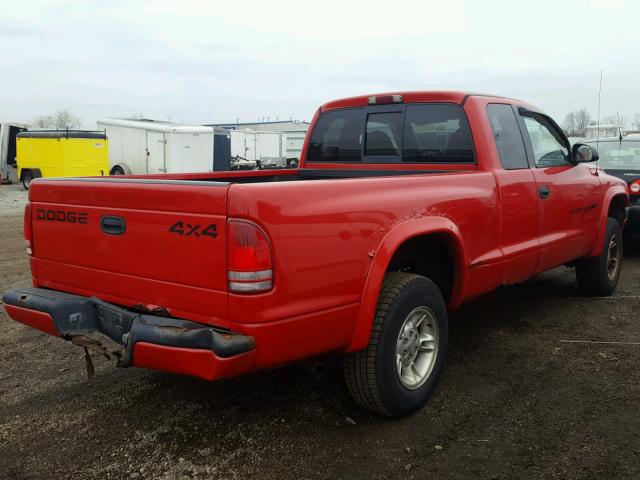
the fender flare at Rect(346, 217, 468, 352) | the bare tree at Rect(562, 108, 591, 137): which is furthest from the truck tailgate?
the bare tree at Rect(562, 108, 591, 137)

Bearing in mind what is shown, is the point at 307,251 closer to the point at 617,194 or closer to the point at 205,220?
the point at 205,220

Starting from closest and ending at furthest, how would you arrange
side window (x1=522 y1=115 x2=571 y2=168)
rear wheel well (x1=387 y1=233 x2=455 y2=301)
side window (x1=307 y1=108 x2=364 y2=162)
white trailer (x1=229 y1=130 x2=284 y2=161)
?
rear wheel well (x1=387 y1=233 x2=455 y2=301), side window (x1=522 y1=115 x2=571 y2=168), side window (x1=307 y1=108 x2=364 y2=162), white trailer (x1=229 y1=130 x2=284 y2=161)

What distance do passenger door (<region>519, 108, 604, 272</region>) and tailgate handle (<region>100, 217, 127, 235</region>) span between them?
304 centimetres

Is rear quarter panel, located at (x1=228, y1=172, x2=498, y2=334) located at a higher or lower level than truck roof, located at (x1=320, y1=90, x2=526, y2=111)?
lower

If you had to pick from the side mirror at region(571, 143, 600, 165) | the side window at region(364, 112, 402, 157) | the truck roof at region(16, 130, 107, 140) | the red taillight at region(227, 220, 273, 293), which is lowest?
the red taillight at region(227, 220, 273, 293)

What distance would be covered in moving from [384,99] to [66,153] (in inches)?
739

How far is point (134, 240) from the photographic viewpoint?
2834mm

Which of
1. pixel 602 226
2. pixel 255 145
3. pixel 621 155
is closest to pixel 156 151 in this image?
pixel 255 145

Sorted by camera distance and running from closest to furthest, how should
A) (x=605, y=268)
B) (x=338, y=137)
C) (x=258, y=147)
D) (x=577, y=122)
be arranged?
(x=338, y=137), (x=605, y=268), (x=577, y=122), (x=258, y=147)

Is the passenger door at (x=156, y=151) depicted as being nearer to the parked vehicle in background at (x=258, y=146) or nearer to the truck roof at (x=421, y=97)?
the parked vehicle in background at (x=258, y=146)

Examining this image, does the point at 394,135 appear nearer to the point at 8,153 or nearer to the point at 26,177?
the point at 26,177

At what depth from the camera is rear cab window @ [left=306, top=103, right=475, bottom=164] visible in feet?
13.8

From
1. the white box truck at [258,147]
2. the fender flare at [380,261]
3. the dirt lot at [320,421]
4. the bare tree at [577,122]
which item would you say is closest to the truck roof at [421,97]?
the fender flare at [380,261]

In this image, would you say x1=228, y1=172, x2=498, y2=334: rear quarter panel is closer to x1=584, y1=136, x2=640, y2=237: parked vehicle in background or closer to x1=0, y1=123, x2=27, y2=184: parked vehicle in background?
x1=584, y1=136, x2=640, y2=237: parked vehicle in background
